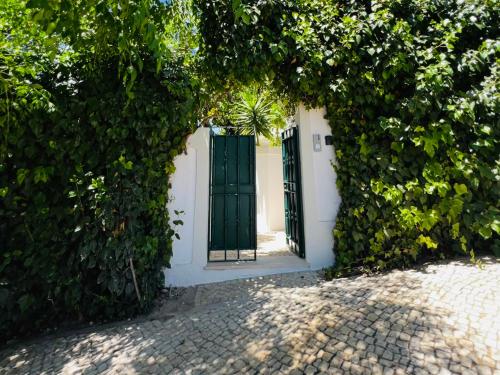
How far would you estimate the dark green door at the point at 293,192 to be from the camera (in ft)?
13.6

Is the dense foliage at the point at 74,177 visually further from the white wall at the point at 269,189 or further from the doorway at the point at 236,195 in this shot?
the white wall at the point at 269,189

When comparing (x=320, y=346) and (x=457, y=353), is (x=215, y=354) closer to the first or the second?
(x=320, y=346)

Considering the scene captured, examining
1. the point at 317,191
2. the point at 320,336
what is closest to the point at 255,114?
the point at 317,191

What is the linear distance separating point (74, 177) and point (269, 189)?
18.6ft

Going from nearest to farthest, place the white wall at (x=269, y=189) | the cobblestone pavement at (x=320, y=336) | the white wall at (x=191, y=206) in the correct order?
the cobblestone pavement at (x=320, y=336)
the white wall at (x=191, y=206)
the white wall at (x=269, y=189)

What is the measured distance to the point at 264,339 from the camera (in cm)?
205

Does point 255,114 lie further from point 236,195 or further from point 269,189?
point 236,195

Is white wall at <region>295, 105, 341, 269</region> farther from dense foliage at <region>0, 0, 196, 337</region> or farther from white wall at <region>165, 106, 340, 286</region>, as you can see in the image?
dense foliage at <region>0, 0, 196, 337</region>

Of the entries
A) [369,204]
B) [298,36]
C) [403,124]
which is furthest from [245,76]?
[369,204]

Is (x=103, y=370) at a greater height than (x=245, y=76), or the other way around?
(x=245, y=76)

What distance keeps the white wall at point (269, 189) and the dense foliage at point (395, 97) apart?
13.2 feet

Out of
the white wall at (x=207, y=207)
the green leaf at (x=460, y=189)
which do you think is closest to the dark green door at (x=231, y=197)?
the white wall at (x=207, y=207)

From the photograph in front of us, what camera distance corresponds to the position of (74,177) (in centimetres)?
258

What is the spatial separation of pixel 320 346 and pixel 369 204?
2140 millimetres
